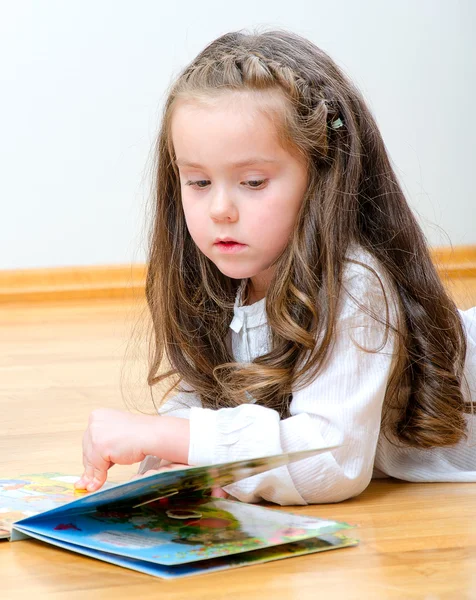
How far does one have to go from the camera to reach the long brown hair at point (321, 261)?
945 mm

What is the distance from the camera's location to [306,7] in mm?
2701

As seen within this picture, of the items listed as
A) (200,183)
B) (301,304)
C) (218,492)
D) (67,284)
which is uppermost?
(200,183)

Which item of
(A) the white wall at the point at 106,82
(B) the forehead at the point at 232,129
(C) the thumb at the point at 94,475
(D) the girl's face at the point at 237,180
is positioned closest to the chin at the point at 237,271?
(D) the girl's face at the point at 237,180

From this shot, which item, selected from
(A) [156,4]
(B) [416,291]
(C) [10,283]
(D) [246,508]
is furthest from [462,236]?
(D) [246,508]

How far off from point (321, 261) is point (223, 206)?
11 centimetres

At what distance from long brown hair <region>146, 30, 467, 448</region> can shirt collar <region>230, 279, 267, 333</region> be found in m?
0.02

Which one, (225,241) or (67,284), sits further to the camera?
(67,284)

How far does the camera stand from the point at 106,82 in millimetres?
2600

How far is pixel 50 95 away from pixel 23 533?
1.93 meters

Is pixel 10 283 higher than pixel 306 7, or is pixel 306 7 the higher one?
pixel 306 7

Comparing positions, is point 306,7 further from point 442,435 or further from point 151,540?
point 151,540

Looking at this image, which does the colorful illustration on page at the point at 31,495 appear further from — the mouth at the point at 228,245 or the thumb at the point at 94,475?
the mouth at the point at 228,245

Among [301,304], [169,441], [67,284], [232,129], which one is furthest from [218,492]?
[67,284]

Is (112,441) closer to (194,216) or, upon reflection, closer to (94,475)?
(94,475)
